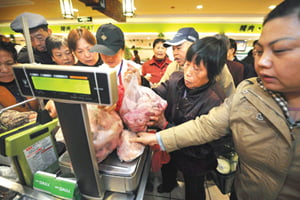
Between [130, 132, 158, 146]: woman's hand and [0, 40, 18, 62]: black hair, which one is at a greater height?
[0, 40, 18, 62]: black hair

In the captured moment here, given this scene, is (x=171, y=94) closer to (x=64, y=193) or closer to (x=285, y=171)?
(x=285, y=171)

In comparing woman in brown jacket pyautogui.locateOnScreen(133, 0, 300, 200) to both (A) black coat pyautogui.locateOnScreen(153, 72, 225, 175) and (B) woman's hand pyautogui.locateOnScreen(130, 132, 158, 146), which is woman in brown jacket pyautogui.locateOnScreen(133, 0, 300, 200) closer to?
(B) woman's hand pyautogui.locateOnScreen(130, 132, 158, 146)

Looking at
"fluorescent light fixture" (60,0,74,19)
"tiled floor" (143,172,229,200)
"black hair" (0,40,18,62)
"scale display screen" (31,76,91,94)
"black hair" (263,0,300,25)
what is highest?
"fluorescent light fixture" (60,0,74,19)

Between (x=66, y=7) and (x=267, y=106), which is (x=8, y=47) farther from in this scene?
(x=66, y=7)

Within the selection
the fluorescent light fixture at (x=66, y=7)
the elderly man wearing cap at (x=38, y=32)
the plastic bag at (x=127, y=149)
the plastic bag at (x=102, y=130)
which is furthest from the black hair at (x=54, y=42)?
the fluorescent light fixture at (x=66, y=7)

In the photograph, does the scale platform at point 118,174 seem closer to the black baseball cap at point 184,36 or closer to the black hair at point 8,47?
the black hair at point 8,47

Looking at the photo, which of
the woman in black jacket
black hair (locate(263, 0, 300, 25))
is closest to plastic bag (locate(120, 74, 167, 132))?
the woman in black jacket

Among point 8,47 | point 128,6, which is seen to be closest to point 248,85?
point 8,47

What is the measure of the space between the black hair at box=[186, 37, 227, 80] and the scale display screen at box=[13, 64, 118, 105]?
667 mm

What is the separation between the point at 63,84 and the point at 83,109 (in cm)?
9

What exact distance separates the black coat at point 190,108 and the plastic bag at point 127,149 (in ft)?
1.15

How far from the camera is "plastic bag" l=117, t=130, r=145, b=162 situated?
56cm

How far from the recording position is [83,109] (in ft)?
1.37

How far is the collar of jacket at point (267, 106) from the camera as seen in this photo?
53 cm
